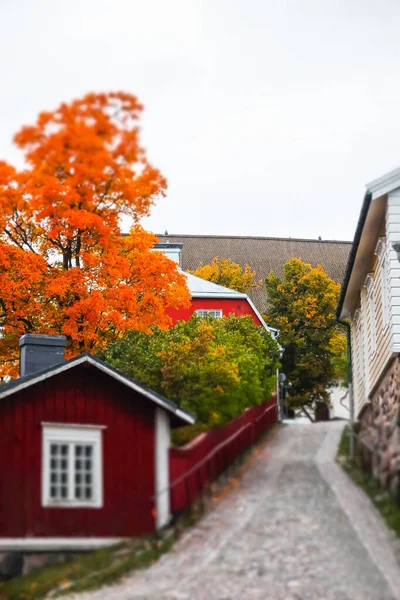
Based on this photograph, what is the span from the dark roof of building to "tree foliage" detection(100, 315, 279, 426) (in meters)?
2.49

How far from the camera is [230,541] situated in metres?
14.8

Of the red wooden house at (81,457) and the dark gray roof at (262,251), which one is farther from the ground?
the dark gray roof at (262,251)

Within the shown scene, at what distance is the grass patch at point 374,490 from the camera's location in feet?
47.2

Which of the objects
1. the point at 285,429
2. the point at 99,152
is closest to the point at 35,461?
the point at 99,152

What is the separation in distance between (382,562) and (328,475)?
4.48 m

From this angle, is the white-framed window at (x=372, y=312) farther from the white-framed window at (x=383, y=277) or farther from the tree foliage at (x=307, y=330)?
the tree foliage at (x=307, y=330)

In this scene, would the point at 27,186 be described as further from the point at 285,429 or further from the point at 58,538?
the point at 58,538

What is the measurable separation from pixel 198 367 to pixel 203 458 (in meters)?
4.73

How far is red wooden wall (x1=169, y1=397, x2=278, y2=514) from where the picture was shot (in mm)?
16531

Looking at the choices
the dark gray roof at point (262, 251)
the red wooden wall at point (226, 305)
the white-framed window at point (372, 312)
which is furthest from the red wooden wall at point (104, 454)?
the dark gray roof at point (262, 251)

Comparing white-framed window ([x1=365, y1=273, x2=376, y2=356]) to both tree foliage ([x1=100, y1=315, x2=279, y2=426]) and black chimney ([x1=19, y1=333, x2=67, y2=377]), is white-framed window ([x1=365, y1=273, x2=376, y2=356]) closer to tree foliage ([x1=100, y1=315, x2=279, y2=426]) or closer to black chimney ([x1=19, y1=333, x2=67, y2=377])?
tree foliage ([x1=100, y1=315, x2=279, y2=426])

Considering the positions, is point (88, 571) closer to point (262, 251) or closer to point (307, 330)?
point (307, 330)

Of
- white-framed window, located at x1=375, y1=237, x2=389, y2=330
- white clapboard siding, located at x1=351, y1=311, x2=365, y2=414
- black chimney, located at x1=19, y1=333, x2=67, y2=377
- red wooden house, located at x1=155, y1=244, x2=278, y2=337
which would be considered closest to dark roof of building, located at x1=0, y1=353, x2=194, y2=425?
black chimney, located at x1=19, y1=333, x2=67, y2=377

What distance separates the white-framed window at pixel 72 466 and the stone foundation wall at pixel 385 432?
4.96m
